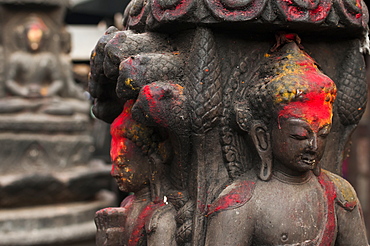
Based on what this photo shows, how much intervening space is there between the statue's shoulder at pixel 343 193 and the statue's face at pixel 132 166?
0.58 meters

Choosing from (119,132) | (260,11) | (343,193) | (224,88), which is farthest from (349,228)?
(119,132)

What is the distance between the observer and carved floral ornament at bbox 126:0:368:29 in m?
1.38

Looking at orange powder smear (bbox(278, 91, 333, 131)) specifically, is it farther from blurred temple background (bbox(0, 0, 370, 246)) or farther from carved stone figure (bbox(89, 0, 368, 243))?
blurred temple background (bbox(0, 0, 370, 246))

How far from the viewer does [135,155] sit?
5.49 feet

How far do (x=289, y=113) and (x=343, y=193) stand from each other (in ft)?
1.04

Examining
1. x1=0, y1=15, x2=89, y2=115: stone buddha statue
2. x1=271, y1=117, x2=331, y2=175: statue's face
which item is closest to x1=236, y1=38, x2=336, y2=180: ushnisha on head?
x1=271, y1=117, x2=331, y2=175: statue's face

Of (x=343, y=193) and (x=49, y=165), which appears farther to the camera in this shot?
(x=49, y=165)

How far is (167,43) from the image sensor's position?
5.16 ft

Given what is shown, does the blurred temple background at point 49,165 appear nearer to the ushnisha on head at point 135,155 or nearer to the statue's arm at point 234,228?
the ushnisha on head at point 135,155

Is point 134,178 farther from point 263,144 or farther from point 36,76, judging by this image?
point 36,76

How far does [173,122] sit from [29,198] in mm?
3247

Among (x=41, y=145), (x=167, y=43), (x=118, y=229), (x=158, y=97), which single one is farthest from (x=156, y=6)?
(x=41, y=145)

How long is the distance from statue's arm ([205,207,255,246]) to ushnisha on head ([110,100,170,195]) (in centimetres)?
34

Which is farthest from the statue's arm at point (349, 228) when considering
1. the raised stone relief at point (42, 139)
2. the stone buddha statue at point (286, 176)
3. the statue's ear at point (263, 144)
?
the raised stone relief at point (42, 139)
